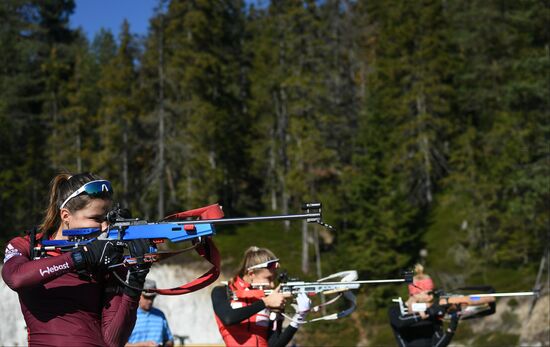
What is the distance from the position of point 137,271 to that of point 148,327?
17.1 feet

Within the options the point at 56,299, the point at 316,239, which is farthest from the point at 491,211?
the point at 56,299

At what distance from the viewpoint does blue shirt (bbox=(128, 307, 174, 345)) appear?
8.70 metres

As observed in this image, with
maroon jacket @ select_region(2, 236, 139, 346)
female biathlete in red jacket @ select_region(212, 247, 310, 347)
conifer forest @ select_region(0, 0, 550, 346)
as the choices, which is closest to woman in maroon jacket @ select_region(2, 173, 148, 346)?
maroon jacket @ select_region(2, 236, 139, 346)

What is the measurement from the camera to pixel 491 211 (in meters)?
42.2

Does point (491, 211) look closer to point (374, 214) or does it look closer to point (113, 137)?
point (374, 214)

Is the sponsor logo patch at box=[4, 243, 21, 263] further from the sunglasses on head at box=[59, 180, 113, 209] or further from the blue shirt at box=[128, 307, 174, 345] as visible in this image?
the blue shirt at box=[128, 307, 174, 345]

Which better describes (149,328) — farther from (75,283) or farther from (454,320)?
(75,283)

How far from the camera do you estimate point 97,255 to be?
367 cm

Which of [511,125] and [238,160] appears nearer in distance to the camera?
[511,125]

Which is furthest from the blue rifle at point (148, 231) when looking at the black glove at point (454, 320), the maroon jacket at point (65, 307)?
the black glove at point (454, 320)

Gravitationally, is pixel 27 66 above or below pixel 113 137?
above

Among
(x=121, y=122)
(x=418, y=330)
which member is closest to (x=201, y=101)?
(x=121, y=122)

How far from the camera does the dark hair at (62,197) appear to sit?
3.96 m

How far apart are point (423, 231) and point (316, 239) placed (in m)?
9.05
